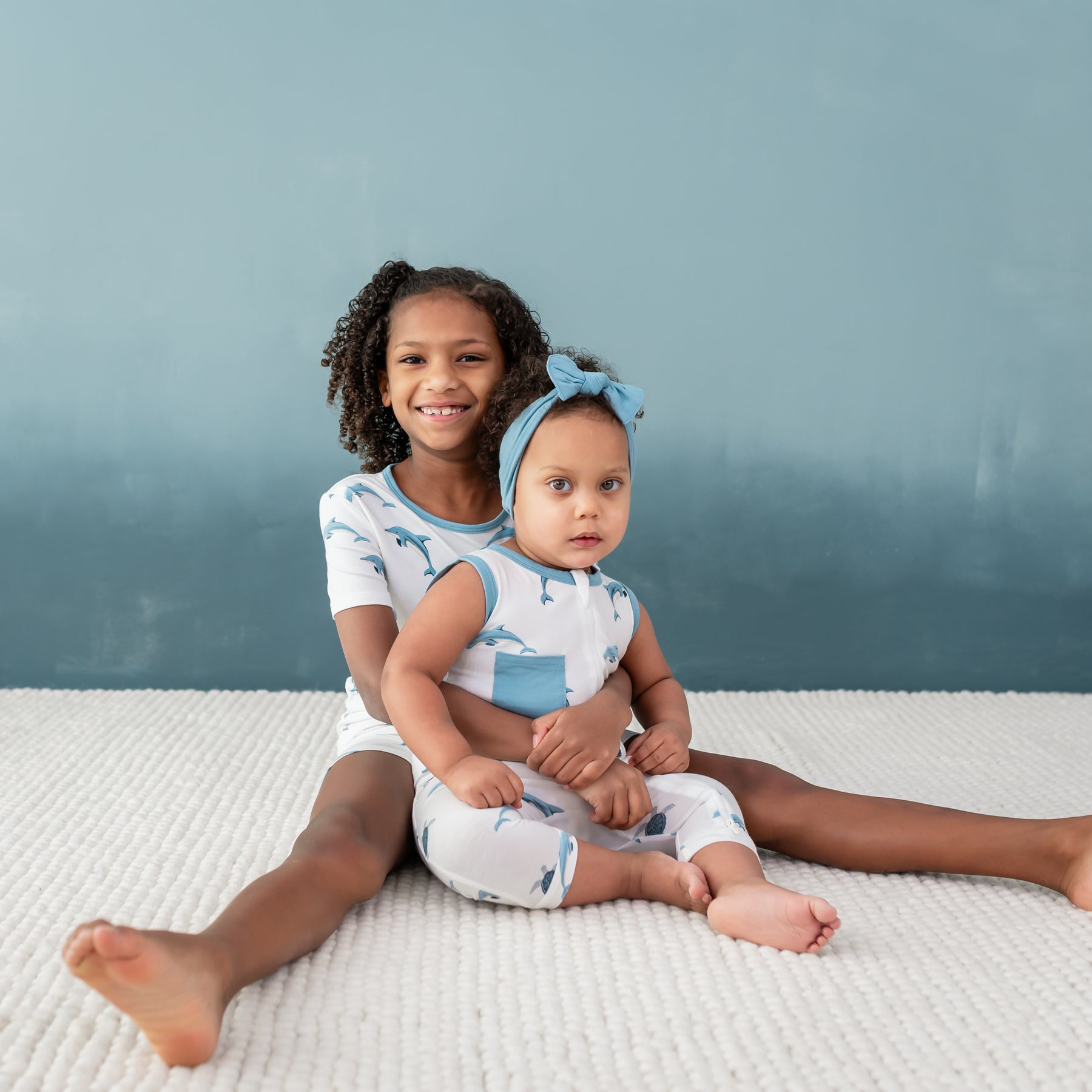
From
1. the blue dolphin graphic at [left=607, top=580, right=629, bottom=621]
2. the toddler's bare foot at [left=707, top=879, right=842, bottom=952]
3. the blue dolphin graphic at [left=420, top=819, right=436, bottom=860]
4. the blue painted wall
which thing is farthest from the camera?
the blue painted wall

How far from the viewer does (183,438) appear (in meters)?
1.88

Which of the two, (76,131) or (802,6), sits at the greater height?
(802,6)

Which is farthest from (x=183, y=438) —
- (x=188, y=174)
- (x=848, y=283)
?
(x=848, y=283)

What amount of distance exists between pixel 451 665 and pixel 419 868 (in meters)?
0.20

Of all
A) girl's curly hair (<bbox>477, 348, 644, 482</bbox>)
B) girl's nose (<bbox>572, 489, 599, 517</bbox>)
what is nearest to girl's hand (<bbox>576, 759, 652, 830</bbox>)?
girl's nose (<bbox>572, 489, 599, 517</bbox>)

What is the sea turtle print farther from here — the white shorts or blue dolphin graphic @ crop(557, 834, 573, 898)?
the white shorts

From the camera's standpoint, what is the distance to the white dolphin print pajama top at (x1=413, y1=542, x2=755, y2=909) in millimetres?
882

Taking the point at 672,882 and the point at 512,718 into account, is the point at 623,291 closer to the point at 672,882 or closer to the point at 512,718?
the point at 512,718

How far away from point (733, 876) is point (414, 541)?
1.60 feet

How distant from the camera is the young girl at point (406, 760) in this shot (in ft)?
2.05

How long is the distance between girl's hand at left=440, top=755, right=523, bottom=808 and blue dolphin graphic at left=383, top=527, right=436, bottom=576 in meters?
0.31

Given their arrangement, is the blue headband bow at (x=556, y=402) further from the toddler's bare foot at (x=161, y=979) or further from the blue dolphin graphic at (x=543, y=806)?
the toddler's bare foot at (x=161, y=979)

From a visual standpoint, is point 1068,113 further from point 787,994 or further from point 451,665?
point 787,994

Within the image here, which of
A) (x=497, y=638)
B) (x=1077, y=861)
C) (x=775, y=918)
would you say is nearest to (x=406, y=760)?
(x=497, y=638)
